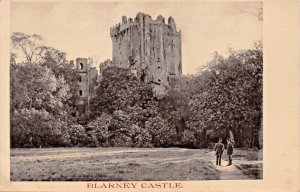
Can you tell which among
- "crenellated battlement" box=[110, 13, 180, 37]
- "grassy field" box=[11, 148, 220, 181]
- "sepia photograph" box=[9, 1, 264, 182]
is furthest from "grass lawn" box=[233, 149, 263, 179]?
"crenellated battlement" box=[110, 13, 180, 37]

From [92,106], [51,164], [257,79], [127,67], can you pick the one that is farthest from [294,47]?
[51,164]

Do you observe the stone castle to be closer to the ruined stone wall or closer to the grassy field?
the ruined stone wall

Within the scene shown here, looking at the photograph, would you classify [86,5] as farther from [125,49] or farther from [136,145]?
[136,145]

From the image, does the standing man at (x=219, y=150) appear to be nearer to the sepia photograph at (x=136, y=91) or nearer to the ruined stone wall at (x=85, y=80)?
the sepia photograph at (x=136, y=91)

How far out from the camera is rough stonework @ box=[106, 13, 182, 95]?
10.0ft

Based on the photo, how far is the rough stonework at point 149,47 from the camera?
10.0ft

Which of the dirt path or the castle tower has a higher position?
the castle tower

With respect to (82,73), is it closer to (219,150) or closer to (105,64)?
(105,64)

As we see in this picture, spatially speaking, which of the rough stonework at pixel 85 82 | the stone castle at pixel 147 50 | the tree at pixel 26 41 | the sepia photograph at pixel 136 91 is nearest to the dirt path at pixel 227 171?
the sepia photograph at pixel 136 91

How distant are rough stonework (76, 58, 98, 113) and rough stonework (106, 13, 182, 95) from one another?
6 cm

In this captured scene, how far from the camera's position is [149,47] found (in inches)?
121

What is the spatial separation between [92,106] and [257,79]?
2.54 ft

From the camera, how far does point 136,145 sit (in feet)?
10.2

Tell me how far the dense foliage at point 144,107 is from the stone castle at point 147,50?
0.14ft
